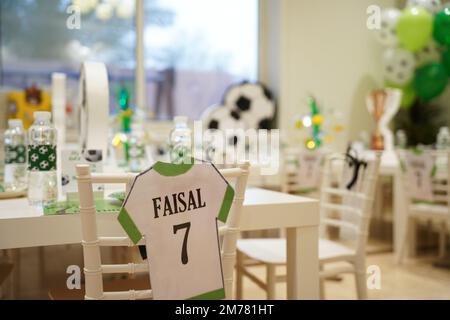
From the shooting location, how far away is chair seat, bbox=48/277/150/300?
4.55ft

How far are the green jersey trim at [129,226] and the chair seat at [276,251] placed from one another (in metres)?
0.99

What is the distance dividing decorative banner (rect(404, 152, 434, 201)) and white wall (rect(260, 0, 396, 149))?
4.78 feet

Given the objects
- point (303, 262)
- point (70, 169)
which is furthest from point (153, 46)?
point (303, 262)

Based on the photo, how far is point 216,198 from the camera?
99cm

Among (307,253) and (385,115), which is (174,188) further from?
(385,115)

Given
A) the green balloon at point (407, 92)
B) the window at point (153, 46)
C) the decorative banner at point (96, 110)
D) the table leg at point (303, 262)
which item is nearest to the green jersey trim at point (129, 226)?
the table leg at point (303, 262)

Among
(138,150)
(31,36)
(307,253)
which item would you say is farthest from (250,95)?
(307,253)

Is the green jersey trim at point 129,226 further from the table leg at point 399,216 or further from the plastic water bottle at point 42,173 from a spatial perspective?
the table leg at point 399,216

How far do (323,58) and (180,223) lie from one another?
12.8 feet

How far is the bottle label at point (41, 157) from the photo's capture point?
4.27ft

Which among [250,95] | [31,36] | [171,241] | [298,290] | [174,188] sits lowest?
[298,290]

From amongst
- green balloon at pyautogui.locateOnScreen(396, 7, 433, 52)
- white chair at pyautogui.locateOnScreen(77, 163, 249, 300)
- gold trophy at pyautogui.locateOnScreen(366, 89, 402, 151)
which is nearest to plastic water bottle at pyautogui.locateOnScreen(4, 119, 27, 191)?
white chair at pyautogui.locateOnScreen(77, 163, 249, 300)

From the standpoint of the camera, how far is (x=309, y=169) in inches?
112

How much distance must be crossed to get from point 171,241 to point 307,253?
56 cm
